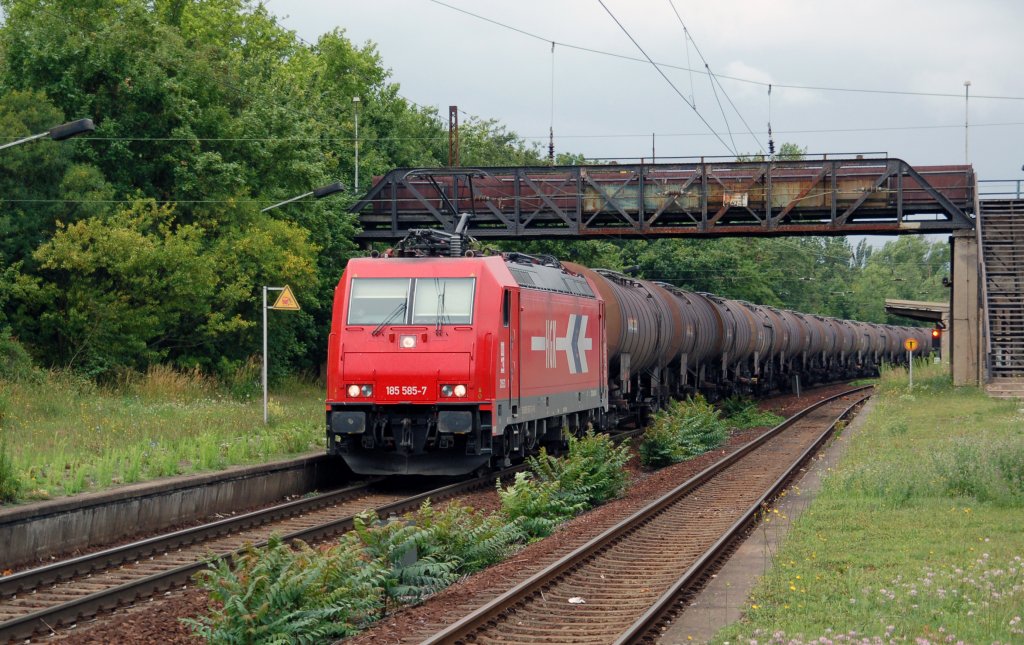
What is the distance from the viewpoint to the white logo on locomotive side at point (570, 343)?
20656 mm

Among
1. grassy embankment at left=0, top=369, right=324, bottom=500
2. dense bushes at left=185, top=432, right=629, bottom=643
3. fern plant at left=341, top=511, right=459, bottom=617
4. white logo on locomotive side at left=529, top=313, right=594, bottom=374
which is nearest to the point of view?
dense bushes at left=185, top=432, right=629, bottom=643

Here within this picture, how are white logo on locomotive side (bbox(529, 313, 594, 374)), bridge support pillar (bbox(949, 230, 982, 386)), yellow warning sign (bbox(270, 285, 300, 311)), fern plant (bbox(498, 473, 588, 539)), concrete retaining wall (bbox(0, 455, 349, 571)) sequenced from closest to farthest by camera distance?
concrete retaining wall (bbox(0, 455, 349, 571)) → fern plant (bbox(498, 473, 588, 539)) → white logo on locomotive side (bbox(529, 313, 594, 374)) → yellow warning sign (bbox(270, 285, 300, 311)) → bridge support pillar (bbox(949, 230, 982, 386))

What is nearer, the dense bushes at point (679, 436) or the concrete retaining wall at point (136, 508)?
the concrete retaining wall at point (136, 508)

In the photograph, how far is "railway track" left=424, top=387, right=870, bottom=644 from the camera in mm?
9422

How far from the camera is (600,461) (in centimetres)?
1852

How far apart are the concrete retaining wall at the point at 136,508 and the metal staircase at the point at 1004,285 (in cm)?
2451

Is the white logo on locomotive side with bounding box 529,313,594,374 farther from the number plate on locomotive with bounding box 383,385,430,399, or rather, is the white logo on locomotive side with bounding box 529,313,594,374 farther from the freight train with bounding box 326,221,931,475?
the number plate on locomotive with bounding box 383,385,430,399

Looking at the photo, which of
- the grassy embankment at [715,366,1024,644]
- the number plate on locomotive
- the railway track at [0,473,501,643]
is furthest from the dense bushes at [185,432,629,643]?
the grassy embankment at [715,366,1024,644]

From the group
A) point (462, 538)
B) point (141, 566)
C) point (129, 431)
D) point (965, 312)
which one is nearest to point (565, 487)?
point (462, 538)

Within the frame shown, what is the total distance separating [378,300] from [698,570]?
856 cm

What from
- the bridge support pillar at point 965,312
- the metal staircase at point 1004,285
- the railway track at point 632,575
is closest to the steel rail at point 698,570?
the railway track at point 632,575

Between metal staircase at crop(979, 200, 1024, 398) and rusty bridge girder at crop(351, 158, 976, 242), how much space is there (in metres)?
2.21

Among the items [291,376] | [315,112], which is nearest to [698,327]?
[291,376]

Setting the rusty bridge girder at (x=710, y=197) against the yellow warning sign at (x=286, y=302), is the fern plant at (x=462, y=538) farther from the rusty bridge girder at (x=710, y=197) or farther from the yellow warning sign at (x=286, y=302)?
the rusty bridge girder at (x=710, y=197)
